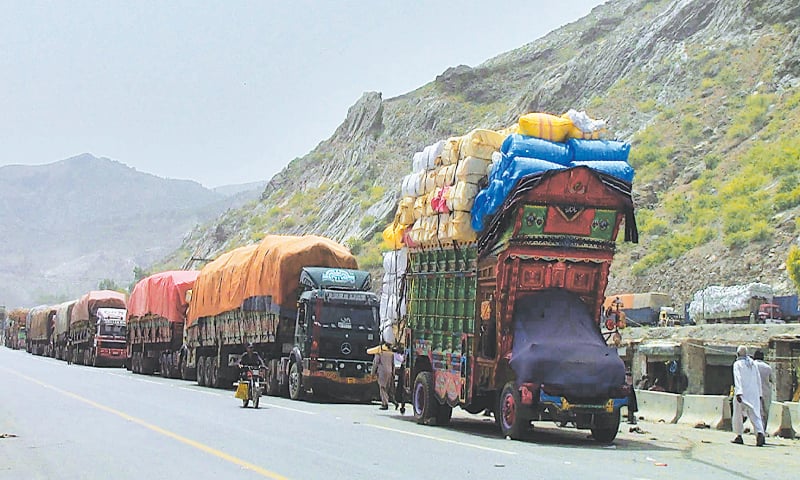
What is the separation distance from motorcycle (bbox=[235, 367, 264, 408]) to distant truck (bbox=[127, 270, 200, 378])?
54.2ft

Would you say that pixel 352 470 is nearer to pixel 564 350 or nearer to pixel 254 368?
pixel 564 350

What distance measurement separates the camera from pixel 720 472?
12875 mm

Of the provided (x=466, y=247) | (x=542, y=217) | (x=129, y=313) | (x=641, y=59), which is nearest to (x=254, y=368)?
(x=466, y=247)

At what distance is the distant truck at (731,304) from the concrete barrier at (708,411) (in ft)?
39.2

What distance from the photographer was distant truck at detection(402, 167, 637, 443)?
52.3 ft

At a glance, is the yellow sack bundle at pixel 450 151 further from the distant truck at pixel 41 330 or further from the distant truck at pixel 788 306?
the distant truck at pixel 41 330

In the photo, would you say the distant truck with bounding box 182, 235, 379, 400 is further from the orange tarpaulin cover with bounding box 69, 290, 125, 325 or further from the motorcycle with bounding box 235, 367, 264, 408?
the orange tarpaulin cover with bounding box 69, 290, 125, 325

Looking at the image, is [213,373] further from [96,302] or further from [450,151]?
[96,302]

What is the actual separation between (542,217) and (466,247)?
1919 mm

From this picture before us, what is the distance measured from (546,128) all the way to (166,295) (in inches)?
1092

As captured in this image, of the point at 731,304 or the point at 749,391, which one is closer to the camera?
the point at 749,391

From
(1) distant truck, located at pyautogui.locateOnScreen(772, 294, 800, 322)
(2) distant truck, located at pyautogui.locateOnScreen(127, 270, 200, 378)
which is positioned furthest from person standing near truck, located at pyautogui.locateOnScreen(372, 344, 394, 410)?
(2) distant truck, located at pyautogui.locateOnScreen(127, 270, 200, 378)

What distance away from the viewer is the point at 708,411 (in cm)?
2119

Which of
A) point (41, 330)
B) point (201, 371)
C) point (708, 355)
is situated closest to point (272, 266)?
point (201, 371)
